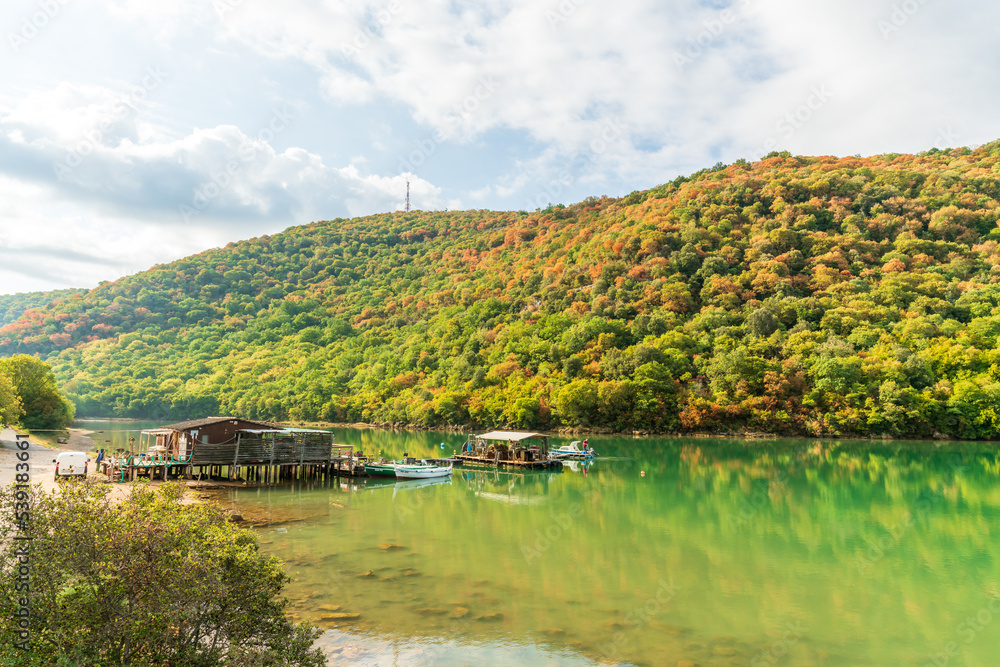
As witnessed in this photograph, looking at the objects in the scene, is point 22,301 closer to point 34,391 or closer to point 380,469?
point 34,391

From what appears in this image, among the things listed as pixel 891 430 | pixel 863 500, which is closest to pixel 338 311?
pixel 891 430

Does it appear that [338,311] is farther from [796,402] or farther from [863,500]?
[863,500]

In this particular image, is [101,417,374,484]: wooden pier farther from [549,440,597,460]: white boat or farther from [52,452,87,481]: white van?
[549,440,597,460]: white boat

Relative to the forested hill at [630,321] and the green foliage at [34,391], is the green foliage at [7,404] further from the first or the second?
the forested hill at [630,321]

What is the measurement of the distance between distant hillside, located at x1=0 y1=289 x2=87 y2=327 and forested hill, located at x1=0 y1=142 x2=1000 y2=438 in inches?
1585

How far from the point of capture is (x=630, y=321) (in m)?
86.1

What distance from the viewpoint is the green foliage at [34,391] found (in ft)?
169

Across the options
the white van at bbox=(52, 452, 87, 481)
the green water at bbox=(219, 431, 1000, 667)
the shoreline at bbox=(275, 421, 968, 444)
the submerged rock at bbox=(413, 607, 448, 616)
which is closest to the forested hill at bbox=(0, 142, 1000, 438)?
the shoreline at bbox=(275, 421, 968, 444)

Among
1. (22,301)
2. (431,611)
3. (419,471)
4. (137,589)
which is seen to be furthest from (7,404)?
(22,301)

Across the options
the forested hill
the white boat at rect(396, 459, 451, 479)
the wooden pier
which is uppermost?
the forested hill

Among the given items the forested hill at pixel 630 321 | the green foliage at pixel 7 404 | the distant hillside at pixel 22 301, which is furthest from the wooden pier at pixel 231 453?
the distant hillside at pixel 22 301

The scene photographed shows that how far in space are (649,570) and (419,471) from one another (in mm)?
23765

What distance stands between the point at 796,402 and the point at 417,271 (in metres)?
99.6

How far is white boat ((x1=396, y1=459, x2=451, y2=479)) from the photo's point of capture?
37.6 m
